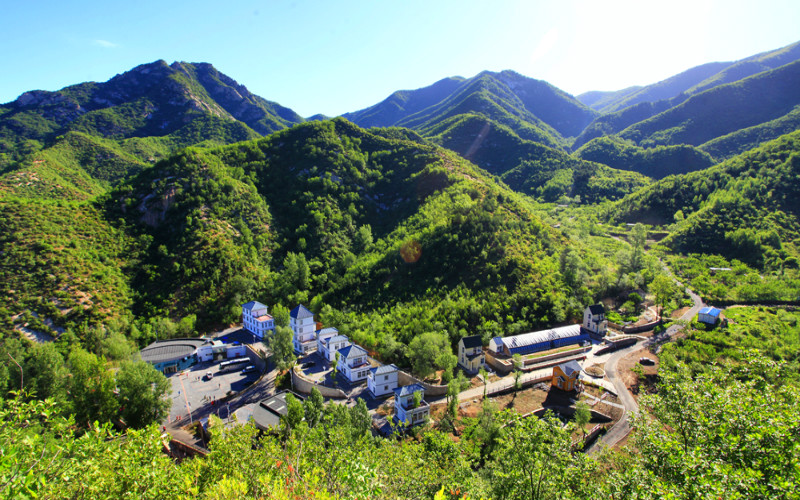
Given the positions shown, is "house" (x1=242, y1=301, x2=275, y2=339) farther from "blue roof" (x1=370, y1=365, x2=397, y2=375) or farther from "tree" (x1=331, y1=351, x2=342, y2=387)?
"blue roof" (x1=370, y1=365, x2=397, y2=375)

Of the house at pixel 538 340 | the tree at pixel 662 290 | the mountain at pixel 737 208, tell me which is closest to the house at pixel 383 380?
the house at pixel 538 340

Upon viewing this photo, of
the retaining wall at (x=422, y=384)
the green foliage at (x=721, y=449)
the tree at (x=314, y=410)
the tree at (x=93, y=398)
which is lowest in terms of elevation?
the retaining wall at (x=422, y=384)

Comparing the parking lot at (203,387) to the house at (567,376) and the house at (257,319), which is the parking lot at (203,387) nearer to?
the house at (257,319)

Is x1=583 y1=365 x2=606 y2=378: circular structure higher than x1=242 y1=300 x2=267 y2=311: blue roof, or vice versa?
x1=242 y1=300 x2=267 y2=311: blue roof

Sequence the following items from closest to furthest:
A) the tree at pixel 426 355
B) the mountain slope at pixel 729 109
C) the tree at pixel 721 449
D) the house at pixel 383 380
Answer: the tree at pixel 721 449, the house at pixel 383 380, the tree at pixel 426 355, the mountain slope at pixel 729 109

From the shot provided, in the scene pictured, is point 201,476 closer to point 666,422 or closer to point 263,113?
point 666,422

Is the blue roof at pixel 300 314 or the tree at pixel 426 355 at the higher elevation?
the blue roof at pixel 300 314

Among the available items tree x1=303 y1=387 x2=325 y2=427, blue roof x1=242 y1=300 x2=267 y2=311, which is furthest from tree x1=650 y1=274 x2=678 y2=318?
blue roof x1=242 y1=300 x2=267 y2=311
